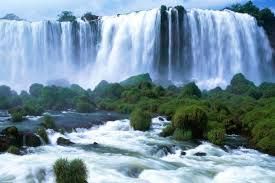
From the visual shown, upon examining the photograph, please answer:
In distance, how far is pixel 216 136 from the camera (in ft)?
80.2

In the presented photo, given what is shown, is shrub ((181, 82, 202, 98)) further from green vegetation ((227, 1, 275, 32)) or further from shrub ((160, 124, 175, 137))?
green vegetation ((227, 1, 275, 32))

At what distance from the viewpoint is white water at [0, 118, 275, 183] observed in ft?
56.7

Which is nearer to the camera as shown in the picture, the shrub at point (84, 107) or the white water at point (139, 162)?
the white water at point (139, 162)

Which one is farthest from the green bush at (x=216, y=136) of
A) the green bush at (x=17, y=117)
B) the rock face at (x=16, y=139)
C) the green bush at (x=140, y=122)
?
the green bush at (x=17, y=117)


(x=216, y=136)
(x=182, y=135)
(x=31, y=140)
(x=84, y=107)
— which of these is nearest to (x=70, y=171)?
(x=31, y=140)

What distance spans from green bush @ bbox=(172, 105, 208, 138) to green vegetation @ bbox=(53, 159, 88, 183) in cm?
1155

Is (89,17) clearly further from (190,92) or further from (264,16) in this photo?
(190,92)

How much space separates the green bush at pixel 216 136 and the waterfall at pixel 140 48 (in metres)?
31.5

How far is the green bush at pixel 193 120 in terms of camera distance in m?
25.1

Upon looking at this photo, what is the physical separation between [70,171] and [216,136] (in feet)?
38.3

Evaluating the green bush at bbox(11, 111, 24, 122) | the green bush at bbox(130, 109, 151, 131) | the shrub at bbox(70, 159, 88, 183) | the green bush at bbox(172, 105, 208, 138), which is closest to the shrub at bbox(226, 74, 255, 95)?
the green bush at bbox(130, 109, 151, 131)

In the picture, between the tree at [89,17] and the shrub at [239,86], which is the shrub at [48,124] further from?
the tree at [89,17]

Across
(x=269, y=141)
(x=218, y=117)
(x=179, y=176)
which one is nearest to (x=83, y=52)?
(x=218, y=117)

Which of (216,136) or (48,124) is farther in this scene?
(48,124)
